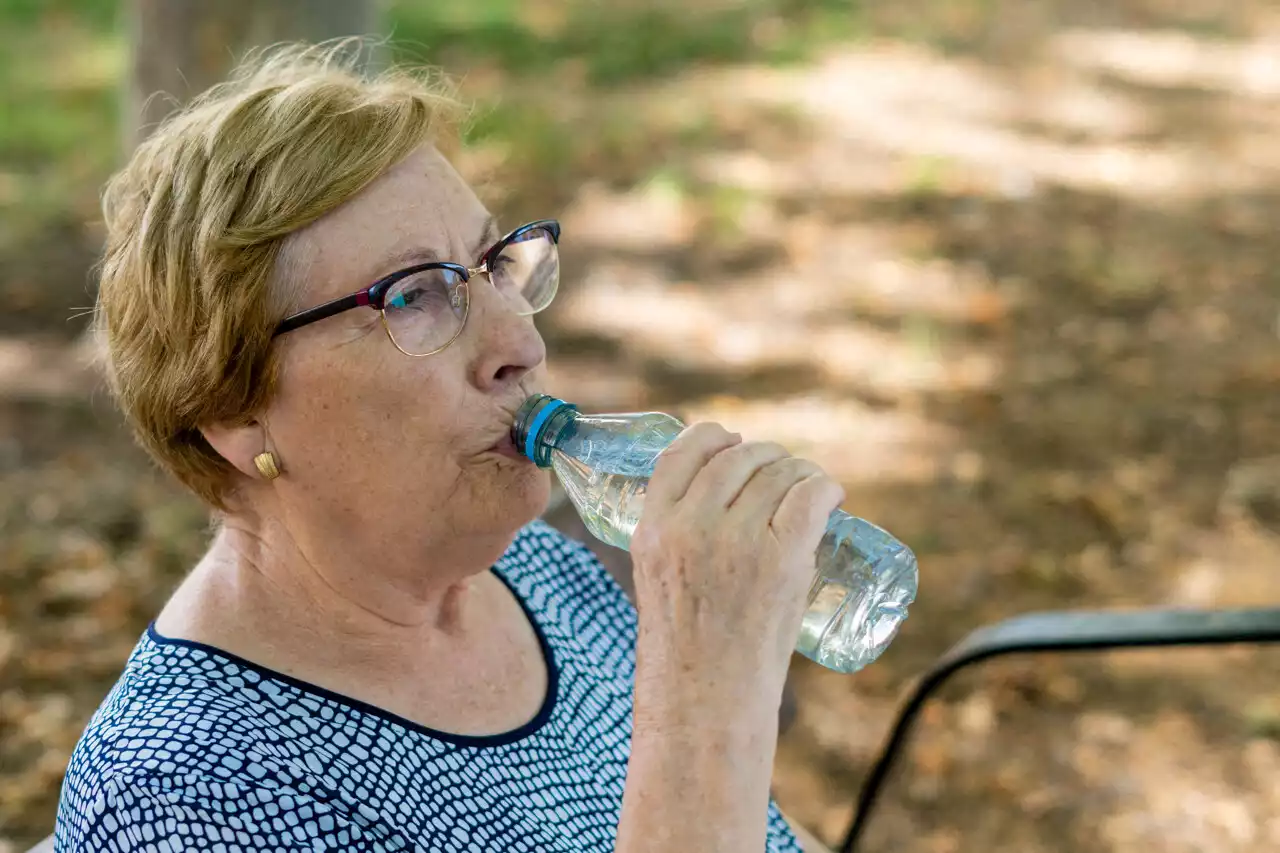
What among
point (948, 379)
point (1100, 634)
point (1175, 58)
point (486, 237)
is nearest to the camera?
point (486, 237)

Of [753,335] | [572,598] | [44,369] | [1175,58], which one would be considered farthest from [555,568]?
[1175,58]

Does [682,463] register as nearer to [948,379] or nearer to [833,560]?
[833,560]

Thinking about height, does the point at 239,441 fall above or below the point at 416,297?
below

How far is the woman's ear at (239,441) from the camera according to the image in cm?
189

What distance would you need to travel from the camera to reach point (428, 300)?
1883mm

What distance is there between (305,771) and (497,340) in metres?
0.62

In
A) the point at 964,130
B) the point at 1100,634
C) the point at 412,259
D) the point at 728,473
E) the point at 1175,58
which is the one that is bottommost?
the point at 964,130

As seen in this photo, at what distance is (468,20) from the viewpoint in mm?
10094

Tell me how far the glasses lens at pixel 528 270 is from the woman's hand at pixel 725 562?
49cm

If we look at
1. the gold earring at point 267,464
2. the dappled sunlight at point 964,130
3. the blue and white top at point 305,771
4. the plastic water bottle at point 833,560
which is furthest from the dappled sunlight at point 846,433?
the gold earring at point 267,464

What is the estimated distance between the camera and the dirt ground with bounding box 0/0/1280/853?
4094mm

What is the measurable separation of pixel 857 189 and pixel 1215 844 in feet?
15.6

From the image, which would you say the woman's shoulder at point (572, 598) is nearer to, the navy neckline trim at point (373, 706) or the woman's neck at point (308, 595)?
the navy neckline trim at point (373, 706)

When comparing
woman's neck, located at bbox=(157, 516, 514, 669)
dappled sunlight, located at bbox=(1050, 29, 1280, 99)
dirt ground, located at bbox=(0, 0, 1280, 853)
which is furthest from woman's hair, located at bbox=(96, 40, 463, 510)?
dappled sunlight, located at bbox=(1050, 29, 1280, 99)
